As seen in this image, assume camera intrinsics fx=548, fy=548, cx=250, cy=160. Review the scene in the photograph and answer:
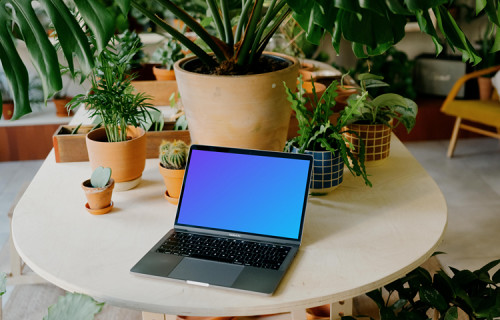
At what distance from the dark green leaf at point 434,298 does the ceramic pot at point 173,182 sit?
657mm

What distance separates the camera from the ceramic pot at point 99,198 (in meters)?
1.31

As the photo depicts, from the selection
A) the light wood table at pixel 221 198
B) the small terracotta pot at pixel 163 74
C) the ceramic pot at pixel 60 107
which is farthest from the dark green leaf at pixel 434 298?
the ceramic pot at pixel 60 107

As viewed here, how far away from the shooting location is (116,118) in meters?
1.43

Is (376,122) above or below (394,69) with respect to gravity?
above

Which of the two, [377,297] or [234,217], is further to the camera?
[377,297]

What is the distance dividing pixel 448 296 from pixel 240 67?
0.79 metres

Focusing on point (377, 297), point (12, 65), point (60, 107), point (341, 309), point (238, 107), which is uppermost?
point (12, 65)

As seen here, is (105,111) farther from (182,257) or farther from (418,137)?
(418,137)

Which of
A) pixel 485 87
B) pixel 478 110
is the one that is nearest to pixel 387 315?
pixel 478 110

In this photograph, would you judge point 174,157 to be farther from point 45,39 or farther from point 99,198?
point 45,39

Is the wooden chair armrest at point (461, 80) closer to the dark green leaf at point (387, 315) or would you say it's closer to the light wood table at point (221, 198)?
the light wood table at point (221, 198)

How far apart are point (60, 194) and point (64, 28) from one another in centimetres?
57

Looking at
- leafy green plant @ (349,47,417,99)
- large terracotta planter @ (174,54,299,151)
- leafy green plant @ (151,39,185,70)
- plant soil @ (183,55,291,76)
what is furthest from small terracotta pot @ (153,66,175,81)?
leafy green plant @ (349,47,417,99)

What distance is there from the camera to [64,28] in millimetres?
1018
